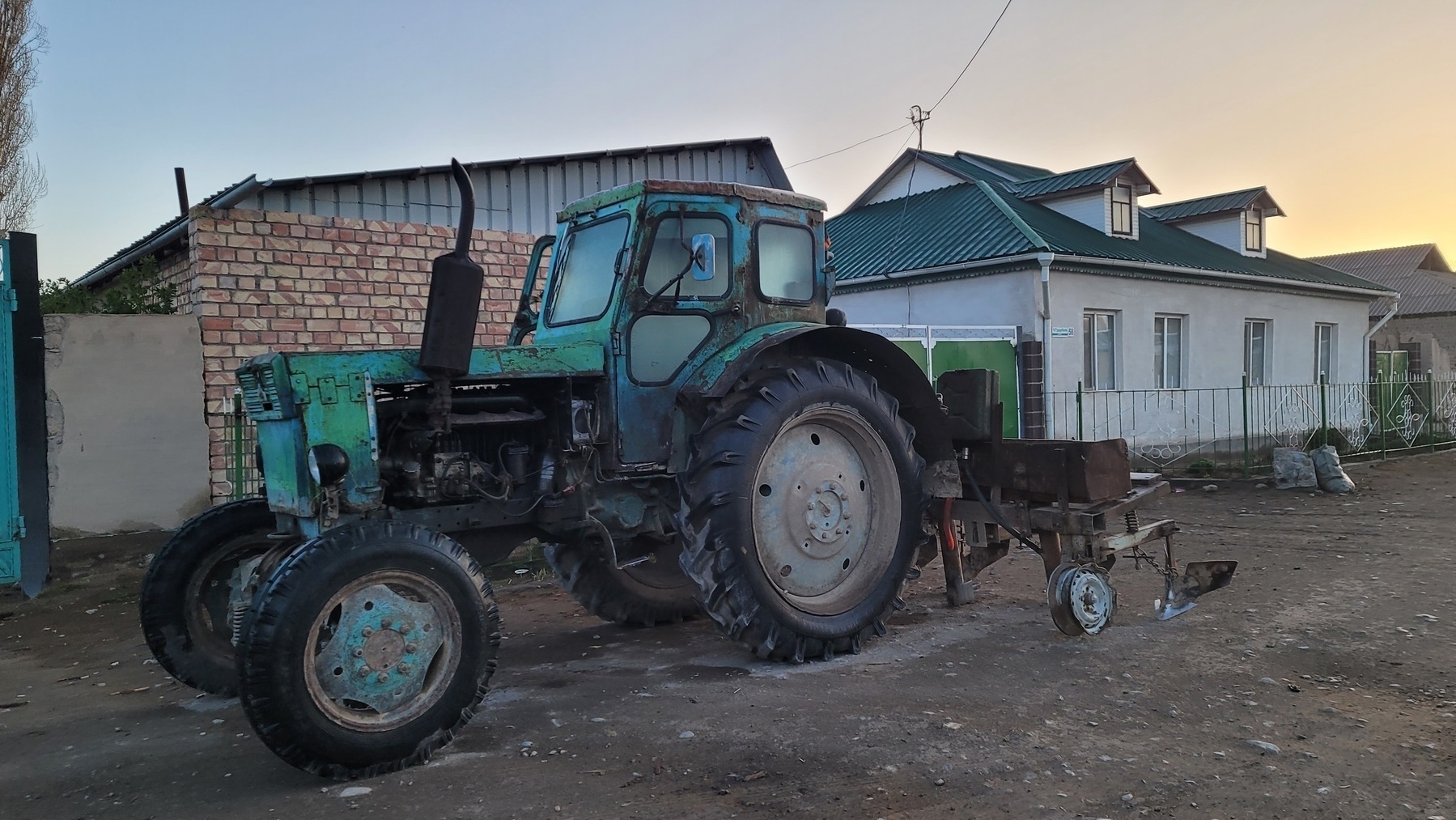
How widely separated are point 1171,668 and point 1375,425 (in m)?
14.3

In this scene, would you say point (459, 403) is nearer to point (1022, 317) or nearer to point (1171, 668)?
point (1171, 668)

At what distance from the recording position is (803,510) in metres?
5.11

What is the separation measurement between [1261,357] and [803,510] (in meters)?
16.0

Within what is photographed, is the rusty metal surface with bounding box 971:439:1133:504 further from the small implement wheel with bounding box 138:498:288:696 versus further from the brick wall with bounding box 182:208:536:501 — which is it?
the brick wall with bounding box 182:208:536:501

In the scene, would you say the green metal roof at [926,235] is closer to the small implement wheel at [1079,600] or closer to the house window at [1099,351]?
the house window at [1099,351]

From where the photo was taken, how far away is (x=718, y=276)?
5180 mm

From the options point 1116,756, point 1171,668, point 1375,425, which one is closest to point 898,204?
point 1375,425

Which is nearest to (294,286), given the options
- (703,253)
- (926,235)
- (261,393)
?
(261,393)

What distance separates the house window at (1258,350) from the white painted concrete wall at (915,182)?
19.3ft

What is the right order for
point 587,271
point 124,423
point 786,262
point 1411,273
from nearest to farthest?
point 587,271
point 786,262
point 124,423
point 1411,273

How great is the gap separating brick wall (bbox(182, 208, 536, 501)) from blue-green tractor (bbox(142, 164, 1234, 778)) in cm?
356

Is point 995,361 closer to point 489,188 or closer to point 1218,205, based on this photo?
point 489,188

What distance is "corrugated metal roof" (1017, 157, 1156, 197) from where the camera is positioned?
1594 centimetres

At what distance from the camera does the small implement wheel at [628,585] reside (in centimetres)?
575
